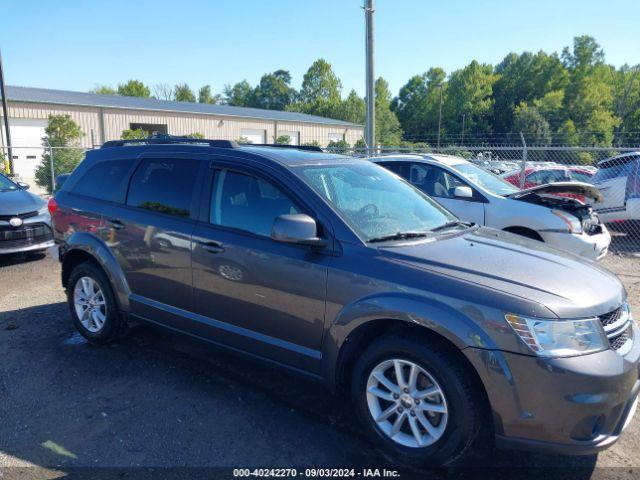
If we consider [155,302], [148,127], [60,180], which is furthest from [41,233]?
[148,127]

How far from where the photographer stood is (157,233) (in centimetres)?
399

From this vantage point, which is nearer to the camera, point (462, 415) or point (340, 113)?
point (462, 415)

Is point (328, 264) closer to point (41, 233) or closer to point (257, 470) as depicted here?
point (257, 470)

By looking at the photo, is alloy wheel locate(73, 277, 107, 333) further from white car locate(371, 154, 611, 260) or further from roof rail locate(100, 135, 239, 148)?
white car locate(371, 154, 611, 260)

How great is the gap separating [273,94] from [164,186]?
350 feet

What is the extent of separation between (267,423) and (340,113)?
7203 centimetres

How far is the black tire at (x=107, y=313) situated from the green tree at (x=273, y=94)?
343 ft

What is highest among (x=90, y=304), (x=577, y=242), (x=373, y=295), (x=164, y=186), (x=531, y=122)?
(x=531, y=122)

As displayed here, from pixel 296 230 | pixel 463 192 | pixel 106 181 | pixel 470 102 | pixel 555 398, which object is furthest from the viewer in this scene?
pixel 470 102

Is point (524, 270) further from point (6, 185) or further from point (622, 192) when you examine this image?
point (6, 185)

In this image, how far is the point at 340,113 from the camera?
72625 mm

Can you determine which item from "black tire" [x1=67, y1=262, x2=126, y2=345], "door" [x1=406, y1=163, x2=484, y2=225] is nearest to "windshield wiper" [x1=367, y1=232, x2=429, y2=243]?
"black tire" [x1=67, y1=262, x2=126, y2=345]

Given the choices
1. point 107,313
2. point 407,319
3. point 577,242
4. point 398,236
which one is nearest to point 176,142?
point 107,313

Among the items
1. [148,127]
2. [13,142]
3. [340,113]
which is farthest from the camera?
[340,113]
